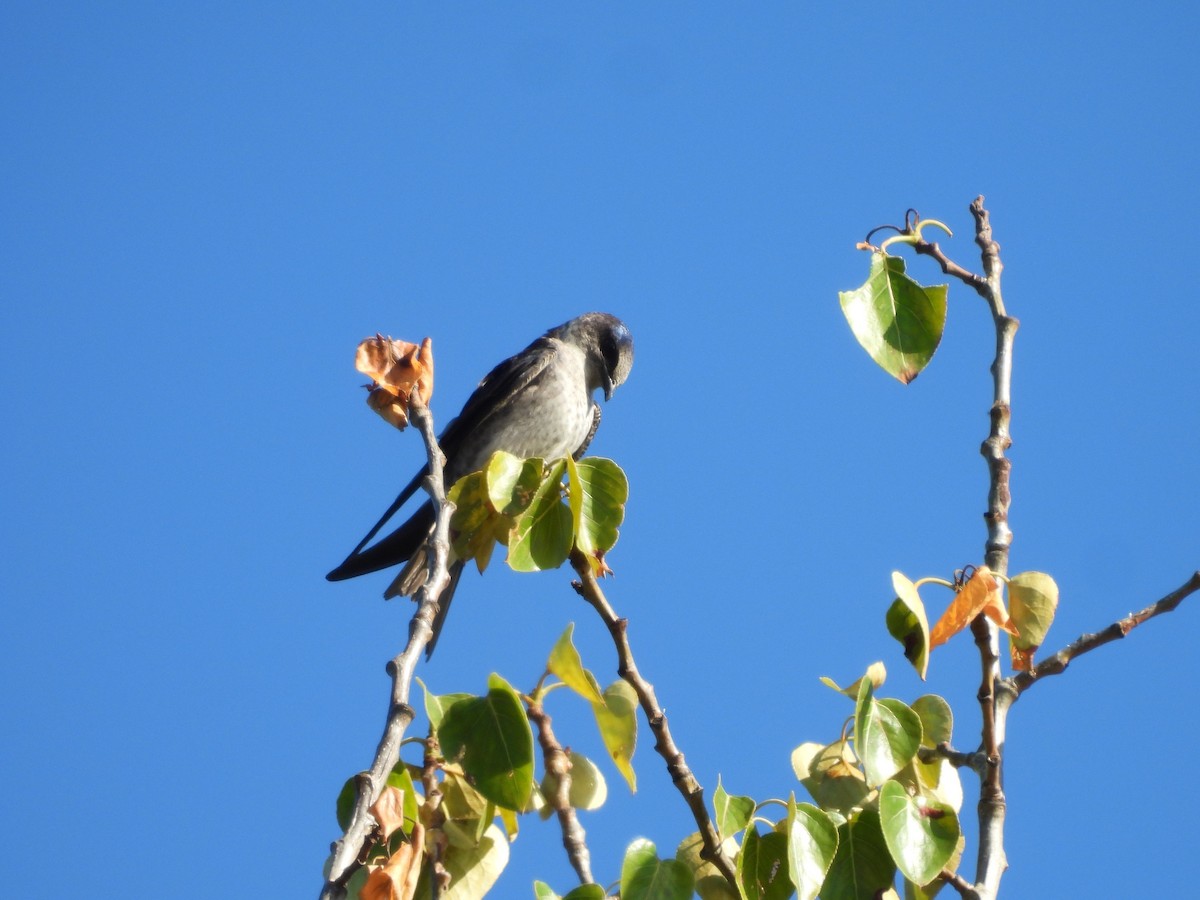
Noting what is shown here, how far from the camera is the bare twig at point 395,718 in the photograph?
6.37 ft

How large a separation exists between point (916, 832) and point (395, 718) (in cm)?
98

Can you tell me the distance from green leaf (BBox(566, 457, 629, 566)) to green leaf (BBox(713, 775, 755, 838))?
2.16ft

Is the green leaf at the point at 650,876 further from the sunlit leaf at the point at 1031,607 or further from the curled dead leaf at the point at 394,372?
the curled dead leaf at the point at 394,372

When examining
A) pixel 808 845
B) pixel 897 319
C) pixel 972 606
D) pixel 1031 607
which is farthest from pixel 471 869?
pixel 897 319

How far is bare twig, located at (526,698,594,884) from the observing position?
2.54 metres

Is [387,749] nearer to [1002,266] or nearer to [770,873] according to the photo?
[770,873]

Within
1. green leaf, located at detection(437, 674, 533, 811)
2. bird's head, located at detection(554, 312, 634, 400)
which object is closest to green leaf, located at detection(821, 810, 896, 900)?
green leaf, located at detection(437, 674, 533, 811)

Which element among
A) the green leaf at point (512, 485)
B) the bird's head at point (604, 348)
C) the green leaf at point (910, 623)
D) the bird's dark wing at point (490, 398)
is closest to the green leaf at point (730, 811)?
the green leaf at point (910, 623)

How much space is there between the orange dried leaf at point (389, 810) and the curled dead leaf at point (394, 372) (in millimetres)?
992

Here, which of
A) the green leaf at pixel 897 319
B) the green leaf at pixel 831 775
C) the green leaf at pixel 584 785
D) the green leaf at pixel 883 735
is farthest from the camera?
the green leaf at pixel 897 319

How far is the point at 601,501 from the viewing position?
2.87 meters

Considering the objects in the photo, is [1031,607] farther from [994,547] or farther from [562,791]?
[562,791]

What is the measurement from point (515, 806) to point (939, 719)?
90 centimetres

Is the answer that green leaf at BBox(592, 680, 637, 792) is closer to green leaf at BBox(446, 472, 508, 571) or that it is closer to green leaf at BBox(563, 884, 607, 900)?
green leaf at BBox(563, 884, 607, 900)
